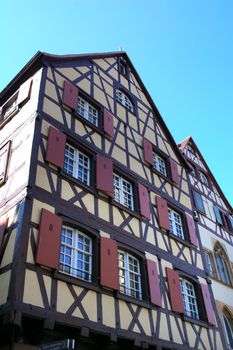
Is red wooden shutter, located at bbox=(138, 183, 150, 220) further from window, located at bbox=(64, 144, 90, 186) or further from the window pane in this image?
the window pane

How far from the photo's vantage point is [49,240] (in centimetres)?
773

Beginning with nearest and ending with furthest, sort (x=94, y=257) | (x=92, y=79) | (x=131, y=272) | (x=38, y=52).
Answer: (x=94, y=257), (x=131, y=272), (x=38, y=52), (x=92, y=79)

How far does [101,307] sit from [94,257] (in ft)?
3.86

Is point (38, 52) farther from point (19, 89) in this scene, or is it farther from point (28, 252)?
point (28, 252)

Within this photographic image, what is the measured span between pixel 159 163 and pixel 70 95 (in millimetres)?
5004

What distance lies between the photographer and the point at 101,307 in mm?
8172

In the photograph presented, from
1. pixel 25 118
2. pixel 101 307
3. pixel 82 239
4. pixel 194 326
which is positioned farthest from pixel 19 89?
pixel 194 326

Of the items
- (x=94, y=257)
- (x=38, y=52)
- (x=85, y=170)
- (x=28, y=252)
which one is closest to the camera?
(x=28, y=252)

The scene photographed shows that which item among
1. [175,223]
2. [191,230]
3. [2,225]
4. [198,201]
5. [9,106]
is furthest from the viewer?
[198,201]

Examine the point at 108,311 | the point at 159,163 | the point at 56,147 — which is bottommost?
the point at 108,311

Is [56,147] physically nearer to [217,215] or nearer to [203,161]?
[217,215]

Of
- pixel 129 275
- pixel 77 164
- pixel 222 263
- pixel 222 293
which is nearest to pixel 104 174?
pixel 77 164

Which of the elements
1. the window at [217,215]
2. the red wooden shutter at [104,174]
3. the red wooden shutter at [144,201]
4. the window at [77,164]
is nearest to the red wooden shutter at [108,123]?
the red wooden shutter at [104,174]

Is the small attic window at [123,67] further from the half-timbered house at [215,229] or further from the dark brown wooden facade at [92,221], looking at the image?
the half-timbered house at [215,229]
